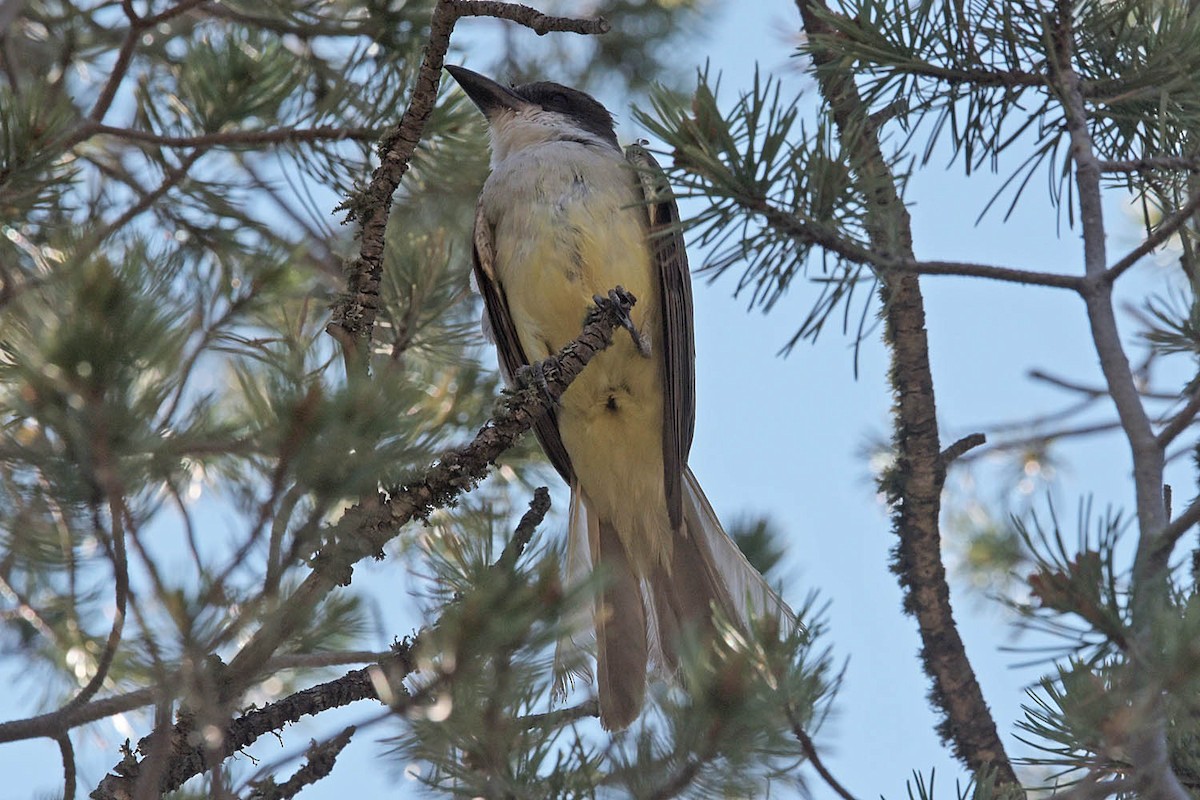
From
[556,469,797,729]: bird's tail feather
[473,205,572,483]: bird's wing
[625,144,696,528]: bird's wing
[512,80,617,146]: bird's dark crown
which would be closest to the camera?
[556,469,797,729]: bird's tail feather

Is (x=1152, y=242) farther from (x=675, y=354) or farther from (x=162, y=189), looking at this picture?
(x=162, y=189)

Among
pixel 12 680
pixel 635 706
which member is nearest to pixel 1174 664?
pixel 635 706

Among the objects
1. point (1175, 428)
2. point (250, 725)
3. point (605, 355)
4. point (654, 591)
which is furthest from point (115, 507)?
point (654, 591)

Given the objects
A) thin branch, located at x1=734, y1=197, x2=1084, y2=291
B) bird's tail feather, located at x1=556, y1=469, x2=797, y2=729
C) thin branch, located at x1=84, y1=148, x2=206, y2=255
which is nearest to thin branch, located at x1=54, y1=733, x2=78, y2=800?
thin branch, located at x1=84, y1=148, x2=206, y2=255

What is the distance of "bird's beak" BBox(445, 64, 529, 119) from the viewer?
5.23m

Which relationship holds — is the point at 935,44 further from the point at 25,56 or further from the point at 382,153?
the point at 25,56

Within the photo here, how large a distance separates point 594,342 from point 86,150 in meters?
2.37

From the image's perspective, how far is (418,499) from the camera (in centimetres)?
305

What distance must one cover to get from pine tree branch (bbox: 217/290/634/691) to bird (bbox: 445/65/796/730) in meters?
0.74

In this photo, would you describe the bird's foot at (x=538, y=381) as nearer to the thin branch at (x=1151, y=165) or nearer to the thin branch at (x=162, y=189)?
the thin branch at (x=162, y=189)

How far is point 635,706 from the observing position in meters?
4.03

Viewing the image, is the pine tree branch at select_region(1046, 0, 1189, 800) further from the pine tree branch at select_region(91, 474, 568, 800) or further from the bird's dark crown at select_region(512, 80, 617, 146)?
the bird's dark crown at select_region(512, 80, 617, 146)

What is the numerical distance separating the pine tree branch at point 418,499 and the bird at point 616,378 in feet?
2.42

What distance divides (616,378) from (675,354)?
0.23 m
